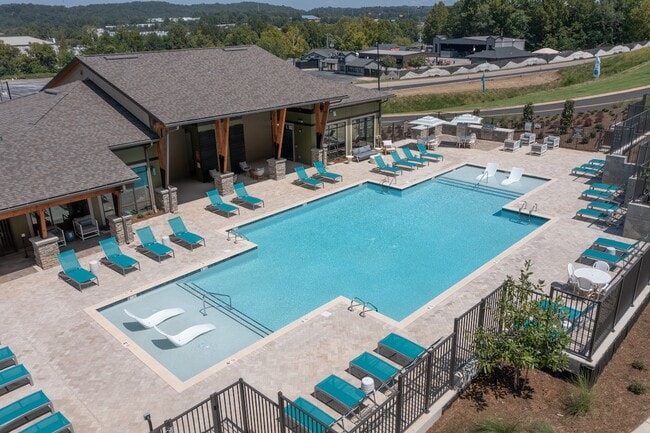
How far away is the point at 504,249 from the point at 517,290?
27.5ft

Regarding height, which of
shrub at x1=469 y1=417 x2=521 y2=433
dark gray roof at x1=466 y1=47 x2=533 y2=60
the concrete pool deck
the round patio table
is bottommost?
the concrete pool deck

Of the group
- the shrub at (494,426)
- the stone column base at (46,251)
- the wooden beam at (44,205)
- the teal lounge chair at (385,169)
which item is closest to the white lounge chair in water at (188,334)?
the stone column base at (46,251)

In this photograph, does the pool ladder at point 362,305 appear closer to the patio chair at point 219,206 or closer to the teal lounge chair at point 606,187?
the patio chair at point 219,206

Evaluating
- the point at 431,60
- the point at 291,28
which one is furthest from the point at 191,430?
the point at 291,28

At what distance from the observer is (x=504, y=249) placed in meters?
18.2

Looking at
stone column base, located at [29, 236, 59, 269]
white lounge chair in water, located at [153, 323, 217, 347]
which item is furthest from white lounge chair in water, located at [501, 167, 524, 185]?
stone column base, located at [29, 236, 59, 269]

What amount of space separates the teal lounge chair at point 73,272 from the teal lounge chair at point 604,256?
1553 cm

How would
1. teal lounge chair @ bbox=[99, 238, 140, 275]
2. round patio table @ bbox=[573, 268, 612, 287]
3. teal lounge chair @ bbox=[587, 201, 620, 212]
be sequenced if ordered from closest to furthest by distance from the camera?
round patio table @ bbox=[573, 268, 612, 287]
teal lounge chair @ bbox=[99, 238, 140, 275]
teal lounge chair @ bbox=[587, 201, 620, 212]

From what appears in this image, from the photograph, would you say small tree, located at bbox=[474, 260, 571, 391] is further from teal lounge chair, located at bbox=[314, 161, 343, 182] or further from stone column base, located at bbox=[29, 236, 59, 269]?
teal lounge chair, located at bbox=[314, 161, 343, 182]

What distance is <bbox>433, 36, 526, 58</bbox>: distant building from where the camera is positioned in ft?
344

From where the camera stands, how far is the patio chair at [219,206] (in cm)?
2088

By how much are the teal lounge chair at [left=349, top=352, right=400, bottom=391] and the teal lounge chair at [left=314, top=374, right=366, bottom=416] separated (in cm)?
67

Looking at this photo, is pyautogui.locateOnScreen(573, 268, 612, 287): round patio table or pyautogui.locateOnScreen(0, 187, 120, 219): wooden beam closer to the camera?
pyautogui.locateOnScreen(573, 268, 612, 287): round patio table

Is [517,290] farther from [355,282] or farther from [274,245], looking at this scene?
[274,245]
